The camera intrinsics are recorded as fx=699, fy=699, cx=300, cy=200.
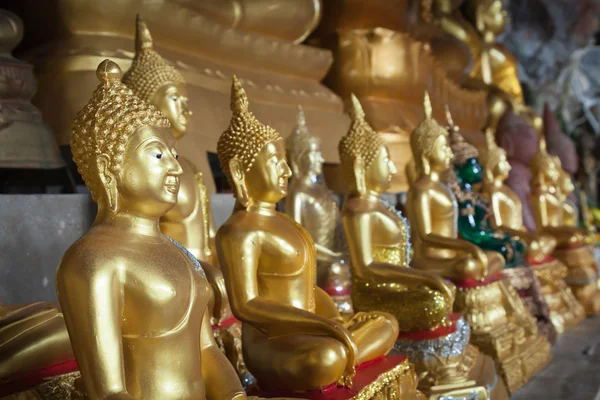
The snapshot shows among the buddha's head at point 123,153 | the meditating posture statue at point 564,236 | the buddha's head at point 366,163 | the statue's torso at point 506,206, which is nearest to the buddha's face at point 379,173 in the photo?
the buddha's head at point 366,163

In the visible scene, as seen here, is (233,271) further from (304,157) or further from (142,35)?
(304,157)

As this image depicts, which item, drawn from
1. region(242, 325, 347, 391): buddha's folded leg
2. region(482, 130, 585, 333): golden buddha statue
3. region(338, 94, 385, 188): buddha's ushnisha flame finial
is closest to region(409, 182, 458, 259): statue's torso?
region(338, 94, 385, 188): buddha's ushnisha flame finial

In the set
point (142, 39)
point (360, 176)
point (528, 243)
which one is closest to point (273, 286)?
point (360, 176)

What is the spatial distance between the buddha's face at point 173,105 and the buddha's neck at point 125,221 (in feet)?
3.23

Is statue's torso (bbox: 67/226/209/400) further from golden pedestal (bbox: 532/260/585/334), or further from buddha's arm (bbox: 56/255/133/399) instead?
golden pedestal (bbox: 532/260/585/334)

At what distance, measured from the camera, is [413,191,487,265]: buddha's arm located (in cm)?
292

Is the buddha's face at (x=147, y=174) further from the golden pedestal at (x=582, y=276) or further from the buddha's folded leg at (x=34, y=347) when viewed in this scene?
the golden pedestal at (x=582, y=276)

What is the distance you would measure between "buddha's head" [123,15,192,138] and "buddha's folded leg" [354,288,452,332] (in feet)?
3.06

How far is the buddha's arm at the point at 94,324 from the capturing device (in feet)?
4.02

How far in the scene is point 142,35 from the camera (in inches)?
98.6

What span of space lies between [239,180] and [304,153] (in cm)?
144

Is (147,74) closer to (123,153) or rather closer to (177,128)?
(177,128)

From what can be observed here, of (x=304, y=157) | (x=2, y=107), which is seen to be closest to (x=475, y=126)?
(x=304, y=157)

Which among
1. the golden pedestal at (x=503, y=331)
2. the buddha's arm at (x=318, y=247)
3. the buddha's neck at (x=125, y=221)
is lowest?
the golden pedestal at (x=503, y=331)
